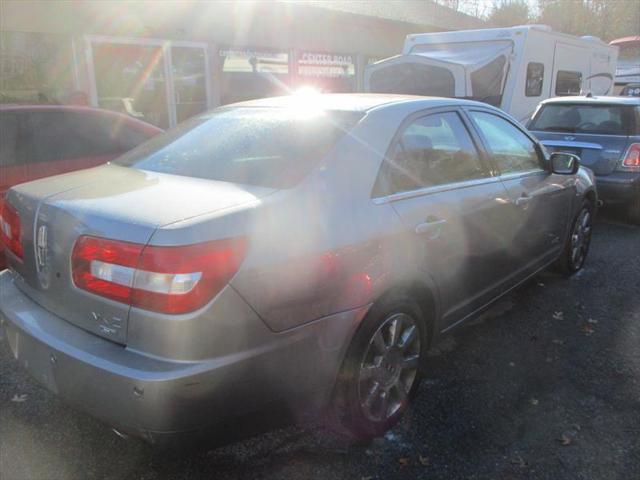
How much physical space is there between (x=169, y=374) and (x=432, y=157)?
186 cm

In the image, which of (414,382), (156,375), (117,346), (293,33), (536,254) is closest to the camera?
(156,375)

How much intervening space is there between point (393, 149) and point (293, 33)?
10.6m

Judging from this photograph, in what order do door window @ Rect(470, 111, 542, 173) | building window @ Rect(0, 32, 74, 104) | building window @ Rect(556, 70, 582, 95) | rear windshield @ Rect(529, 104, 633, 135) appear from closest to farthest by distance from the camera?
1. door window @ Rect(470, 111, 542, 173)
2. rear windshield @ Rect(529, 104, 633, 135)
3. building window @ Rect(0, 32, 74, 104)
4. building window @ Rect(556, 70, 582, 95)

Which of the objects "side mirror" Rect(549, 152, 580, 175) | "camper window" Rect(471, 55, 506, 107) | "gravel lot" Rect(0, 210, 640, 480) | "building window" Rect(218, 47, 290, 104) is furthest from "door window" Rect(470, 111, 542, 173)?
"building window" Rect(218, 47, 290, 104)

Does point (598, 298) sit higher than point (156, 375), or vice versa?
point (156, 375)

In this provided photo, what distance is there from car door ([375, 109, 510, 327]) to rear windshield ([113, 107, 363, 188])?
0.35 metres

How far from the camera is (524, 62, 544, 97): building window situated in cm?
945

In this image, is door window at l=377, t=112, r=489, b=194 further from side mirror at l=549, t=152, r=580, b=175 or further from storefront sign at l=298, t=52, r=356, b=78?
storefront sign at l=298, t=52, r=356, b=78

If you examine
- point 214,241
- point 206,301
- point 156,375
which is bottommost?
point 156,375

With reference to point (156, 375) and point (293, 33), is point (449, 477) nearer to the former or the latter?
point (156, 375)

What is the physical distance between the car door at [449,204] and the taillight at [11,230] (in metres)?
1.66

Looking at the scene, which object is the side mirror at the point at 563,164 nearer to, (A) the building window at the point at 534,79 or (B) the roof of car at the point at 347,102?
(B) the roof of car at the point at 347,102

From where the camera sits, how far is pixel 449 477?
248 centimetres

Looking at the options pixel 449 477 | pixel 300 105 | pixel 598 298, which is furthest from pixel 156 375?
pixel 598 298
